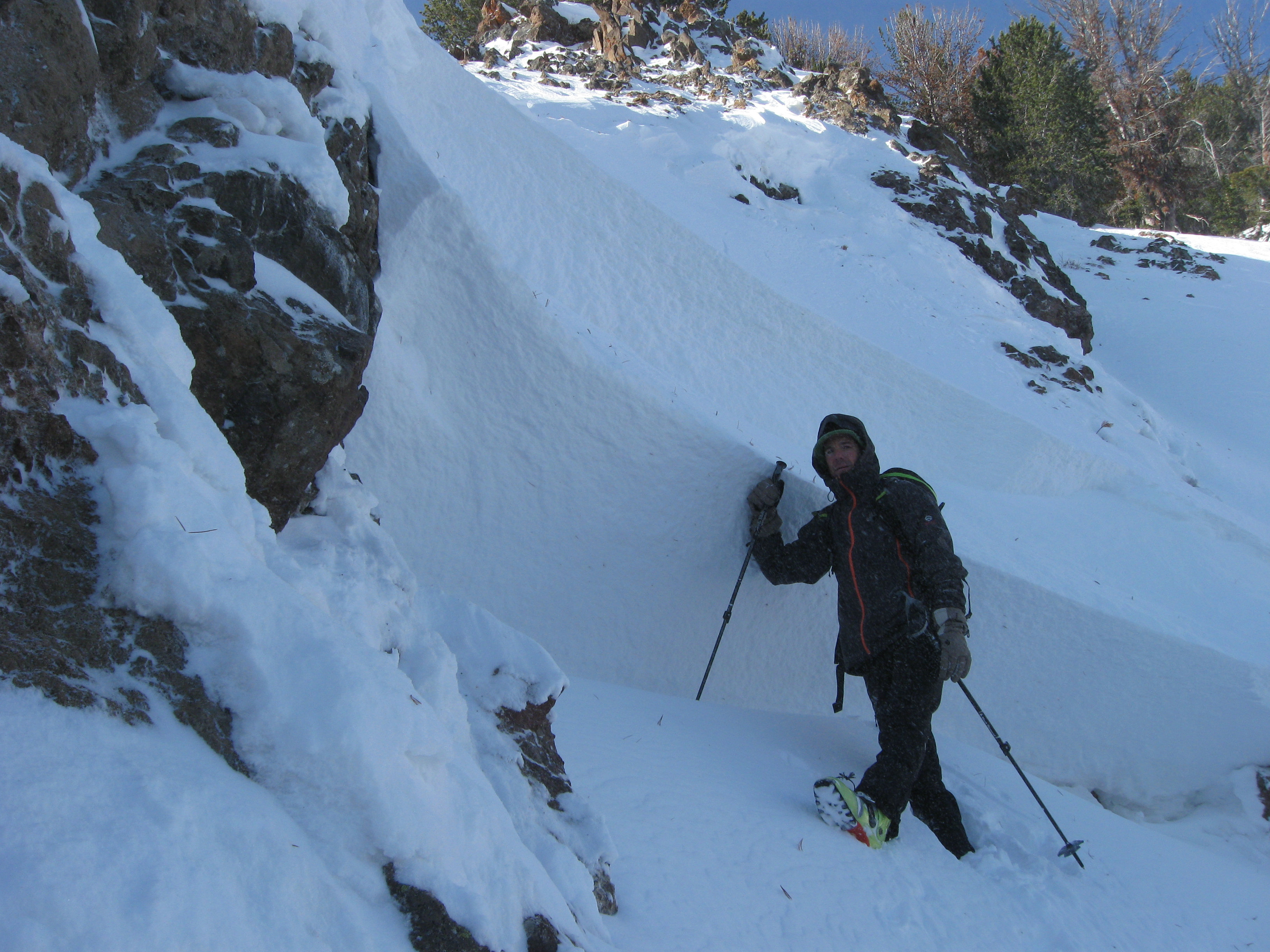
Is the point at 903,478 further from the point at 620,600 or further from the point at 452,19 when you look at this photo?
the point at 452,19

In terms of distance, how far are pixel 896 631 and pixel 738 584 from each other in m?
1.08

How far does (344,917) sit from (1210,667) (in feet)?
20.2

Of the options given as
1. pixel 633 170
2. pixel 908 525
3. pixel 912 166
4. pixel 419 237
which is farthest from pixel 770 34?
pixel 908 525

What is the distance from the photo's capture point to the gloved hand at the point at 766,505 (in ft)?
16.5

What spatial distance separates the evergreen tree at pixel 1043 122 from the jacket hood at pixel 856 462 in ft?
71.1

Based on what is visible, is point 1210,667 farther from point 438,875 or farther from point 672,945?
point 438,875

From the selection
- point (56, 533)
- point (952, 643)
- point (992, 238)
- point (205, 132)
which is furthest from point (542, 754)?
point (992, 238)

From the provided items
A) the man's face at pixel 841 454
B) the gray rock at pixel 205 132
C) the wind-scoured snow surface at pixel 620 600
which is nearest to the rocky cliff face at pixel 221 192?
the gray rock at pixel 205 132

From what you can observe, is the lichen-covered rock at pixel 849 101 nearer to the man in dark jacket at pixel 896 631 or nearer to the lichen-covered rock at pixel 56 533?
the man in dark jacket at pixel 896 631

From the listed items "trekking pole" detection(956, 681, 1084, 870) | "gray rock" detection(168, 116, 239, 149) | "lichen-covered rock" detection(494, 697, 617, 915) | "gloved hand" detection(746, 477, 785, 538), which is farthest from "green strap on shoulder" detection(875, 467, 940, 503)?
"gray rock" detection(168, 116, 239, 149)

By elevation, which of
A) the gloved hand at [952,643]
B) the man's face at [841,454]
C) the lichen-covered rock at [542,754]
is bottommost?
the lichen-covered rock at [542,754]

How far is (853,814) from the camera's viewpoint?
3.31 metres

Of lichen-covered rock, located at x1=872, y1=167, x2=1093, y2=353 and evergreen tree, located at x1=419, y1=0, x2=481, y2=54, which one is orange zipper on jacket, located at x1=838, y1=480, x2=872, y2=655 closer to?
lichen-covered rock, located at x1=872, y1=167, x2=1093, y2=353

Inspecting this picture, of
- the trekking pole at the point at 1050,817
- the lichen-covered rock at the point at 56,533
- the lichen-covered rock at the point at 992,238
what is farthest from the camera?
the lichen-covered rock at the point at 992,238
